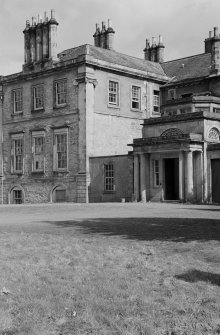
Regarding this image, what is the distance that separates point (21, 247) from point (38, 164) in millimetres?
28474

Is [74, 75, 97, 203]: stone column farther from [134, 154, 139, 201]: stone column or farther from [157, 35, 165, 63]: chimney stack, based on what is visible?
[157, 35, 165, 63]: chimney stack

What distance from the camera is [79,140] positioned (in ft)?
117

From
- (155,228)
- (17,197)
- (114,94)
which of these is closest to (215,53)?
(114,94)

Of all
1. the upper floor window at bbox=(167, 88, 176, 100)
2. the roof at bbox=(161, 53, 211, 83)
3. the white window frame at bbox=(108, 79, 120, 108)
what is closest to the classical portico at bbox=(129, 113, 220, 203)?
the white window frame at bbox=(108, 79, 120, 108)

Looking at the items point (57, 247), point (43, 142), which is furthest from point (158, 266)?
point (43, 142)

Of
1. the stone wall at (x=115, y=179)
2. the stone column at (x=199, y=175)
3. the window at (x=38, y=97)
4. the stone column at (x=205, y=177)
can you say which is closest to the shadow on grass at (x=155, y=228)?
the stone column at (x=199, y=175)

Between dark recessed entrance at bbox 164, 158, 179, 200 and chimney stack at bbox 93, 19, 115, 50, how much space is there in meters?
14.4

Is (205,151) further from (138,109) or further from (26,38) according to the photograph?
(26,38)

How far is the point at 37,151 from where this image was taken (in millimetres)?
38812

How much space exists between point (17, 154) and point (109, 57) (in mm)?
10386

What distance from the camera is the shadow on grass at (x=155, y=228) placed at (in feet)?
40.1

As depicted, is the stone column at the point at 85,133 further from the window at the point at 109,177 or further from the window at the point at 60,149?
the window at the point at 60,149

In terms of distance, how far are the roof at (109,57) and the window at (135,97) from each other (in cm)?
155

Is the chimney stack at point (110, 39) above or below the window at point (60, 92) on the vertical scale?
above
